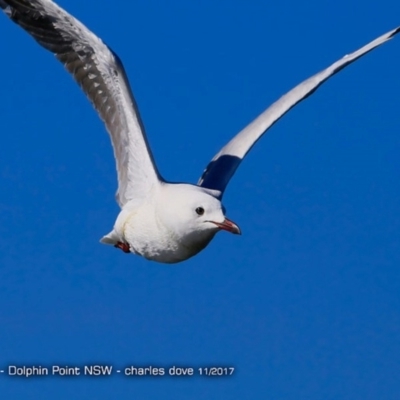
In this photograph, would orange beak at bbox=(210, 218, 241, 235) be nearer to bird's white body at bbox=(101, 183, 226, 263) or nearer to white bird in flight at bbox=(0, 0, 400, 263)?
bird's white body at bbox=(101, 183, 226, 263)

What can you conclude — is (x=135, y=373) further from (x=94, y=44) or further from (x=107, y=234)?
(x=94, y=44)

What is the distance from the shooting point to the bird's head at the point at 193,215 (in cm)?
1437

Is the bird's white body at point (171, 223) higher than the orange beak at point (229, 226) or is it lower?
higher

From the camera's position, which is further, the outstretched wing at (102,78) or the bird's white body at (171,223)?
the outstretched wing at (102,78)

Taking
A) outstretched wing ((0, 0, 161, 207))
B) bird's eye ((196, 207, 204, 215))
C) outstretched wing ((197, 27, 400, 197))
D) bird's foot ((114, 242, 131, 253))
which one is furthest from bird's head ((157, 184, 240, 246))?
outstretched wing ((197, 27, 400, 197))

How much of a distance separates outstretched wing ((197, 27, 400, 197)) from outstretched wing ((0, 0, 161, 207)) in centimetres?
118

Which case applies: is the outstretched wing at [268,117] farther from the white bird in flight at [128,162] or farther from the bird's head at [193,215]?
the bird's head at [193,215]

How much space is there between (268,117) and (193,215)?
3359 mm

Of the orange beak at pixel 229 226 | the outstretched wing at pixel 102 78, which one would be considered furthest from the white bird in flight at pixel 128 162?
the orange beak at pixel 229 226

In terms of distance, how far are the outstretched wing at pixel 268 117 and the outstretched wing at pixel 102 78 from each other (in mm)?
1179

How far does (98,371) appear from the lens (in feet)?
53.2

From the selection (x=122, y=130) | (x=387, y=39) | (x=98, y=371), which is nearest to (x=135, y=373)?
(x=98, y=371)

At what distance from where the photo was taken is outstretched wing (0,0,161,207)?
1549 cm

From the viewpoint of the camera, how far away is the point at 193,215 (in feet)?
47.5
